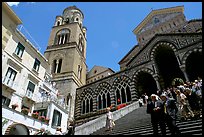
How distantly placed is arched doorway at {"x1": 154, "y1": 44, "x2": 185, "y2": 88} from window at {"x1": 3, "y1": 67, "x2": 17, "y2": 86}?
1589 centimetres

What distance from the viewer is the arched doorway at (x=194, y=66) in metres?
18.8

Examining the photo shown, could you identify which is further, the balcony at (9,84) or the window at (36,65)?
the window at (36,65)

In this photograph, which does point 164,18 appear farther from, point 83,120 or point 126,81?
point 83,120

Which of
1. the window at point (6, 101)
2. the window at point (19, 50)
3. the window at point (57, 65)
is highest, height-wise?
the window at point (57, 65)

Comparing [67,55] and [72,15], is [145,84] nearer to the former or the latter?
[67,55]

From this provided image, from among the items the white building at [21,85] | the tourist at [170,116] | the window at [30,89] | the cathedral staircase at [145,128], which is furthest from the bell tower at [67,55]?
the tourist at [170,116]

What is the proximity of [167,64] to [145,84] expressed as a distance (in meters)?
3.96

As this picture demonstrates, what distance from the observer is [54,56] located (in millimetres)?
31953

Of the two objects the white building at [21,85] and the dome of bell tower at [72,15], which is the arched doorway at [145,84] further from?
the dome of bell tower at [72,15]

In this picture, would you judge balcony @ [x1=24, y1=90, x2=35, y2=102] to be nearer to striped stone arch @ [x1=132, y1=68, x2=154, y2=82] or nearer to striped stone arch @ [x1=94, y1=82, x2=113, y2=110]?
striped stone arch @ [x1=94, y1=82, x2=113, y2=110]

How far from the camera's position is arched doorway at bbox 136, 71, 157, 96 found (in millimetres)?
21420

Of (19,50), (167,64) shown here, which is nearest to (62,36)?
(19,50)

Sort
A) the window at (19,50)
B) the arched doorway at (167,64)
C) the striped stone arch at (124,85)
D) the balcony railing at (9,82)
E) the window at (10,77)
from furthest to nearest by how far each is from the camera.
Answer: the arched doorway at (167,64)
the striped stone arch at (124,85)
the window at (19,50)
the window at (10,77)
the balcony railing at (9,82)

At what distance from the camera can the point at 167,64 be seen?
22.5 m
